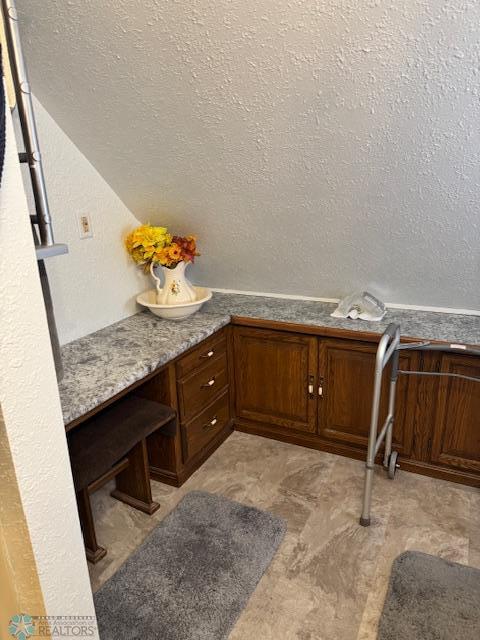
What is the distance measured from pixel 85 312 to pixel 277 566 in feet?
4.50

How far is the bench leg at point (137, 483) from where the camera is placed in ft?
6.27

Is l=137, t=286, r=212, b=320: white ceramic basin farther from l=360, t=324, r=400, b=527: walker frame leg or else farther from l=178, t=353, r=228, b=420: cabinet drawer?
l=360, t=324, r=400, b=527: walker frame leg

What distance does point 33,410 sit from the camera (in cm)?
78

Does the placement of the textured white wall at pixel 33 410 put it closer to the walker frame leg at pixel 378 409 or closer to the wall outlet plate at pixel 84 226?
the walker frame leg at pixel 378 409

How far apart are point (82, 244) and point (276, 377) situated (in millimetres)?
1161

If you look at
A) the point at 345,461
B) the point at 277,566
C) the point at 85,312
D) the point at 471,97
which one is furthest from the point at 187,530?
the point at 471,97

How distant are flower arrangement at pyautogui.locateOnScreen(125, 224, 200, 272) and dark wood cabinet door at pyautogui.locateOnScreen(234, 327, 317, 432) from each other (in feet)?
1.60

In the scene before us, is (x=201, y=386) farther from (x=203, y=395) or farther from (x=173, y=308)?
(x=173, y=308)

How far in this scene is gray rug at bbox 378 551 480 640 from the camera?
140 centimetres

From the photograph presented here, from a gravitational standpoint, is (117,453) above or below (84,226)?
below

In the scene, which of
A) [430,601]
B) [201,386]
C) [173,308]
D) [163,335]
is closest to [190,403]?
[201,386]

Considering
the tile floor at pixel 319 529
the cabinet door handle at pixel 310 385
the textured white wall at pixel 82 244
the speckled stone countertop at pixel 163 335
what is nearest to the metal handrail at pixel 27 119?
the speckled stone countertop at pixel 163 335

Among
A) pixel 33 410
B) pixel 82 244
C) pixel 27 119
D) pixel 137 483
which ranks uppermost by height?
pixel 27 119

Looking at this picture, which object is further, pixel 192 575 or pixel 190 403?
pixel 190 403
